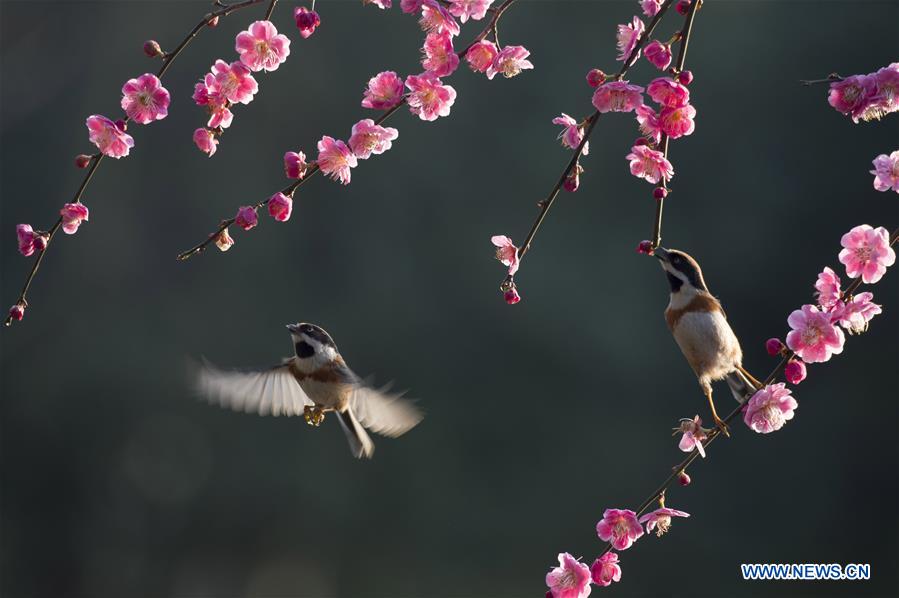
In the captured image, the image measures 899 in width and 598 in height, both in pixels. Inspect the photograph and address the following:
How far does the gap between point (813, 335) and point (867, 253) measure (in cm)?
13

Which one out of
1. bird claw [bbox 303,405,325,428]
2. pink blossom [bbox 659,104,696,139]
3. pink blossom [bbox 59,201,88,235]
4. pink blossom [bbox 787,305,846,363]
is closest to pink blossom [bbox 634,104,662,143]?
pink blossom [bbox 659,104,696,139]

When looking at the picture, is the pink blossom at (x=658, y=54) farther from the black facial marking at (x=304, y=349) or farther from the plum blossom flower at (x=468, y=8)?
the black facial marking at (x=304, y=349)

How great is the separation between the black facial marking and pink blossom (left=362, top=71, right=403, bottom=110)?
0.73 meters

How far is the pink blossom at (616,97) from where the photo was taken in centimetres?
126

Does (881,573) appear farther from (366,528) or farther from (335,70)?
(335,70)

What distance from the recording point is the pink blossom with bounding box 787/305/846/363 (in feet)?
4.04

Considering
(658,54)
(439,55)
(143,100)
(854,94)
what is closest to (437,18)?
(439,55)

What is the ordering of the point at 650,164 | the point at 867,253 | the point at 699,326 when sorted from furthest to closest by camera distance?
the point at 699,326 → the point at 650,164 → the point at 867,253

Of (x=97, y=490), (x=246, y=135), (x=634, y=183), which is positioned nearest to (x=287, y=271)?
(x=246, y=135)

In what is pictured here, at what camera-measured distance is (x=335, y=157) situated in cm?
144

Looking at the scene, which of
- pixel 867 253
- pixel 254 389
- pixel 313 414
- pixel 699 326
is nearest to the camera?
pixel 867 253

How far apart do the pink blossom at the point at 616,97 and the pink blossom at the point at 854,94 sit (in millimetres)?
269

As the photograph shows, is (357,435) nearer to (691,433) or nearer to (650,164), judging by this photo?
(691,433)

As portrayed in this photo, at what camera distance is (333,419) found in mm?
5406
